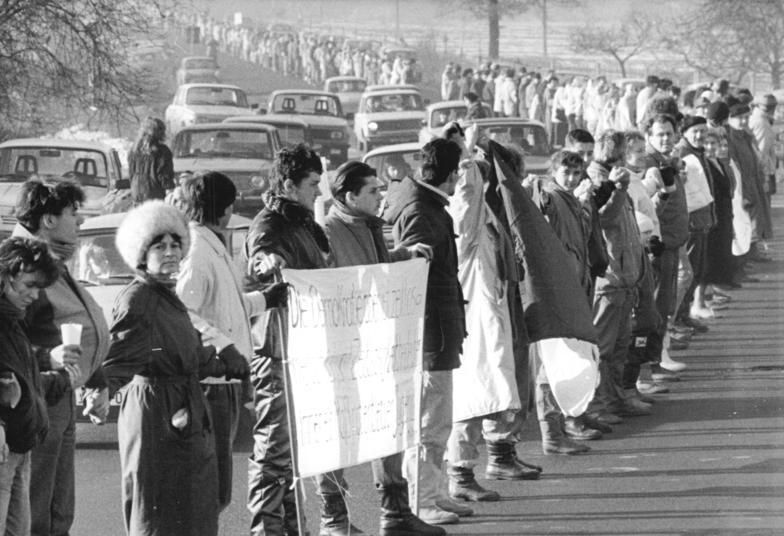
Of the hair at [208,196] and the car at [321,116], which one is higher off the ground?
the car at [321,116]

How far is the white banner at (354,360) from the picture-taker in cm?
806

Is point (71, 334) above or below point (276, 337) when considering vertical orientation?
above

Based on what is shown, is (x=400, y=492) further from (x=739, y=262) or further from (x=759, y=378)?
(x=739, y=262)

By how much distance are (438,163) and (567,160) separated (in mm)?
2315

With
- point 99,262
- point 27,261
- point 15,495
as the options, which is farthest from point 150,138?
point 15,495

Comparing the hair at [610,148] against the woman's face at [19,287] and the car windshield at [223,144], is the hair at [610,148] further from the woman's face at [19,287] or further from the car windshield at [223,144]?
the car windshield at [223,144]

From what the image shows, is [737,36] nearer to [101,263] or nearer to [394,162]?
[394,162]

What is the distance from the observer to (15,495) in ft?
21.9

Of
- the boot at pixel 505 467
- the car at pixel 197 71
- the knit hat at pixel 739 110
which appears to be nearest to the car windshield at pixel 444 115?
the knit hat at pixel 739 110

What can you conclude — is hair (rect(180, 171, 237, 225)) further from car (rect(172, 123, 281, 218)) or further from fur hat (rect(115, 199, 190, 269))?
car (rect(172, 123, 281, 218))

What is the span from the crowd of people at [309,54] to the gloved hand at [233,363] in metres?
51.4

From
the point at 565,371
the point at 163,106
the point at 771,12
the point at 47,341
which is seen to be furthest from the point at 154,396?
the point at 163,106

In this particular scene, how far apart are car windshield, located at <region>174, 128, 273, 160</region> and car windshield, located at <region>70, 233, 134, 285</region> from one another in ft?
37.7

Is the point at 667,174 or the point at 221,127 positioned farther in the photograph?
the point at 221,127
